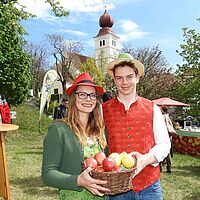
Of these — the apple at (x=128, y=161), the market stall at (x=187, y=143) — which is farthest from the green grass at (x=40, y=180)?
the apple at (x=128, y=161)

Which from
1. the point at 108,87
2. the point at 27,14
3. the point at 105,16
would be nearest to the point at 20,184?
the point at 27,14

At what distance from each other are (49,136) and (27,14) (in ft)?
34.4

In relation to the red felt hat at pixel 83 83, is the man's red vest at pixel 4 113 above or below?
below

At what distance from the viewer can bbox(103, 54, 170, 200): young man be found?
238 cm

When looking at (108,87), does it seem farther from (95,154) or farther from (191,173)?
(95,154)

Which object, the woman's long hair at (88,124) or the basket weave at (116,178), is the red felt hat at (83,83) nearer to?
the woman's long hair at (88,124)

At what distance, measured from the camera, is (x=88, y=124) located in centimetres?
223

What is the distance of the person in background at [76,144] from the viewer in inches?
73.5

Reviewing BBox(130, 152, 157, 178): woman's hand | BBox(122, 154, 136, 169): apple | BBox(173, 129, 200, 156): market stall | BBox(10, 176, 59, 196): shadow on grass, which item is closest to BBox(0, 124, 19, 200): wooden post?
BBox(10, 176, 59, 196): shadow on grass

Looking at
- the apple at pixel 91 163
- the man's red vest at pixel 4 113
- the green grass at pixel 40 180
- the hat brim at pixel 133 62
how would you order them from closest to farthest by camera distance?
the apple at pixel 91 163 < the hat brim at pixel 133 62 < the green grass at pixel 40 180 < the man's red vest at pixel 4 113

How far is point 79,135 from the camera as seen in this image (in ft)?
6.91

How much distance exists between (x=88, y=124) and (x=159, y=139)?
0.59m

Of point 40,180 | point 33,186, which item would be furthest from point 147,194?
point 40,180

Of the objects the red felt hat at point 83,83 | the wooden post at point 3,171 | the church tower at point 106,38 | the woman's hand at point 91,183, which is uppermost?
the church tower at point 106,38
